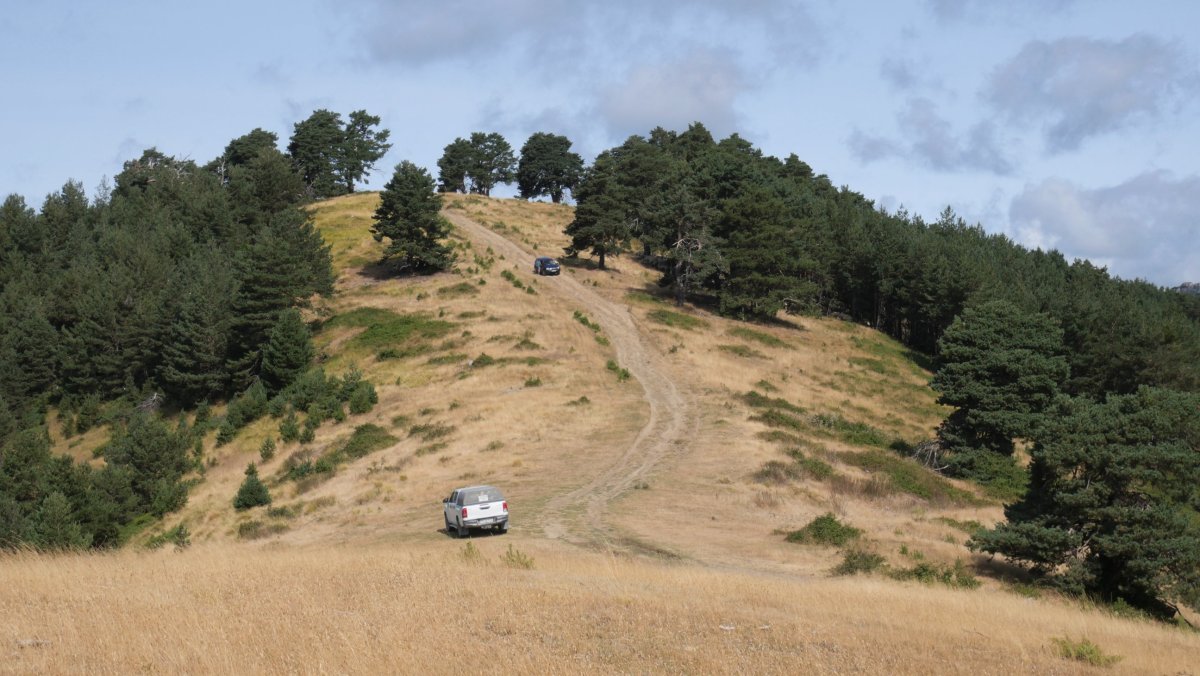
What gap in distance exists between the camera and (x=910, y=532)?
31.6 meters

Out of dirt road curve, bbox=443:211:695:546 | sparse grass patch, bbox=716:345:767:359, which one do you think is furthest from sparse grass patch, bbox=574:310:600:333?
sparse grass patch, bbox=716:345:767:359

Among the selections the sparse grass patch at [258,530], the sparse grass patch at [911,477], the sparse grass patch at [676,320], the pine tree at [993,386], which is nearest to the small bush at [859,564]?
the sparse grass patch at [911,477]

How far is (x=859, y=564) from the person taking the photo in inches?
985

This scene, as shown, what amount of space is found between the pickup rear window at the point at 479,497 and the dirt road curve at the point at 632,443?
7.15 ft

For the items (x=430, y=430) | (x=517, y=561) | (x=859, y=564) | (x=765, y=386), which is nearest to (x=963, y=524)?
(x=859, y=564)

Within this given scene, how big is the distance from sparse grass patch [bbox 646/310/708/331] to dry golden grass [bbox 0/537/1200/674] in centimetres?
5734

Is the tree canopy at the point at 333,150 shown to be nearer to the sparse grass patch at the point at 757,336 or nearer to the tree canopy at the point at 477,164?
the tree canopy at the point at 477,164

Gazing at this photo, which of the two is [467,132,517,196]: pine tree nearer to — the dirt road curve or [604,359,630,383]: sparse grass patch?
the dirt road curve

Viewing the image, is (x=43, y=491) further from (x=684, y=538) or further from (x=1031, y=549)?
(x=1031, y=549)

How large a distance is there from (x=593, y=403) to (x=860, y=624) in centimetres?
3862

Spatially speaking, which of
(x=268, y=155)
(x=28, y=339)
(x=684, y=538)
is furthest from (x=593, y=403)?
(x=268, y=155)

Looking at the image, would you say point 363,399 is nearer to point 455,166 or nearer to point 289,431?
point 289,431

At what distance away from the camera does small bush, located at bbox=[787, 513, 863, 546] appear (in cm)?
2880

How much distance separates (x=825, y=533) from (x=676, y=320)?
4982cm
